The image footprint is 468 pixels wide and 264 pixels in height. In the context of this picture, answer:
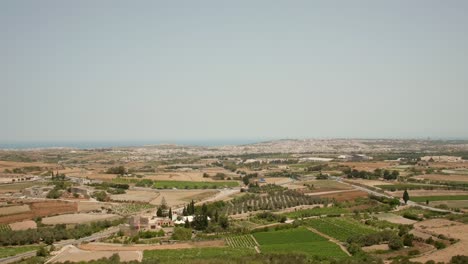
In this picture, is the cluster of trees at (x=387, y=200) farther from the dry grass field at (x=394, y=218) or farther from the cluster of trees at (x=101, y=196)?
the cluster of trees at (x=101, y=196)

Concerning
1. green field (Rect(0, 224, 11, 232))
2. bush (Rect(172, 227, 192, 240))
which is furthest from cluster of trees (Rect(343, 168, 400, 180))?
green field (Rect(0, 224, 11, 232))

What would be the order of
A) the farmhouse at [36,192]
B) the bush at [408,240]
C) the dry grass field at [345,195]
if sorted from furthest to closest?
the farmhouse at [36,192] → the dry grass field at [345,195] → the bush at [408,240]

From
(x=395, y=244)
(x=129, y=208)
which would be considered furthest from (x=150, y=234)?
(x=395, y=244)

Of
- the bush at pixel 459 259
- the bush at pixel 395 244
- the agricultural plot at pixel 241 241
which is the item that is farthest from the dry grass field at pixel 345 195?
the bush at pixel 459 259

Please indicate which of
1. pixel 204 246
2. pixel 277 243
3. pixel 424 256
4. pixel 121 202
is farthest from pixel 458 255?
pixel 121 202

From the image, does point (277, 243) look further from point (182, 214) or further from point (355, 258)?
point (182, 214)

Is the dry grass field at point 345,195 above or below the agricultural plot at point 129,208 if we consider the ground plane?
above

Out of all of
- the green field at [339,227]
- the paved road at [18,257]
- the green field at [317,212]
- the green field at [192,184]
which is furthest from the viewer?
the green field at [192,184]
